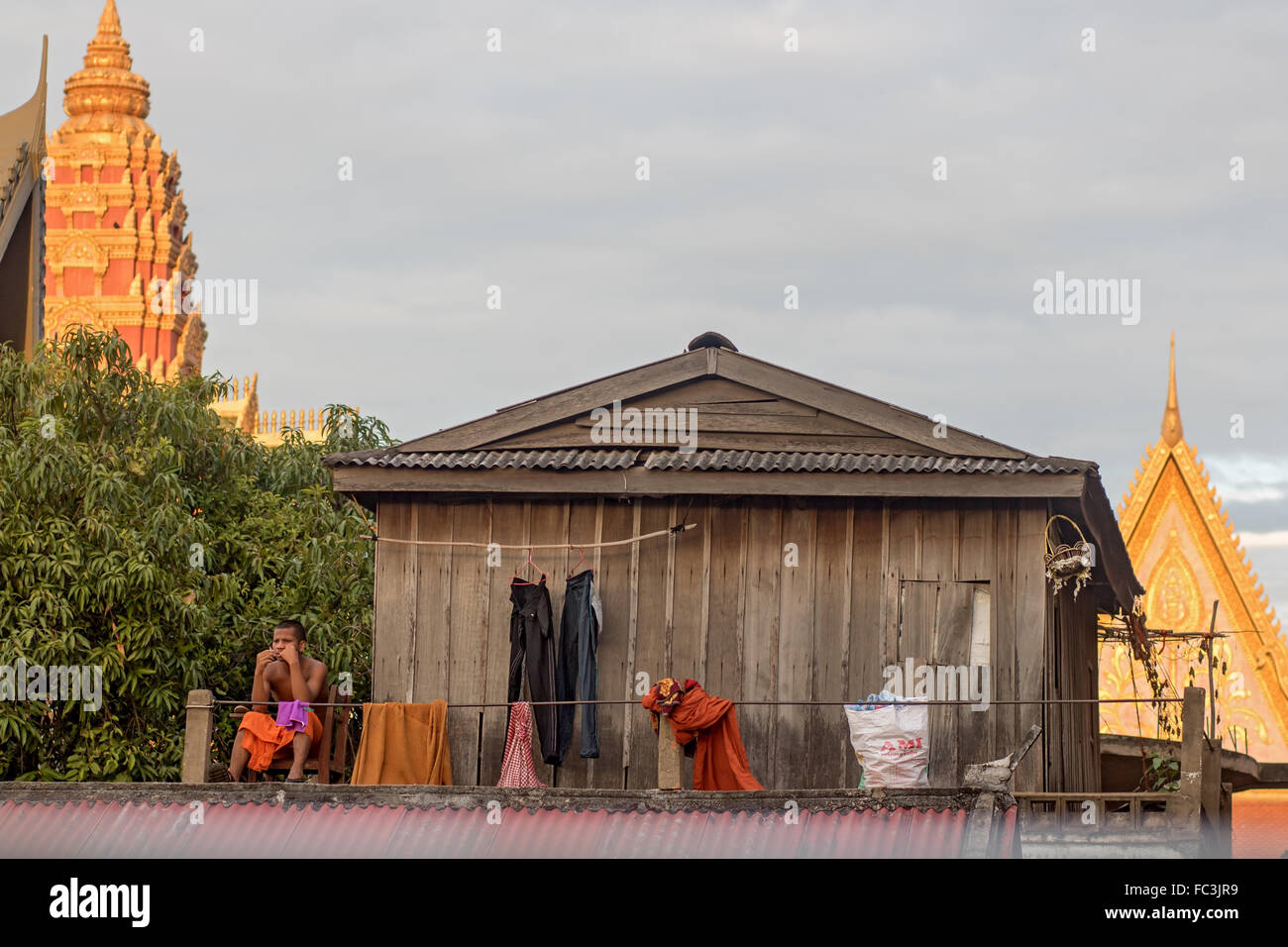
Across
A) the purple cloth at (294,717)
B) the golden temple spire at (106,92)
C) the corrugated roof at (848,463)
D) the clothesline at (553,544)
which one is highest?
the golden temple spire at (106,92)

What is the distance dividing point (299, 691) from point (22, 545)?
5116 mm

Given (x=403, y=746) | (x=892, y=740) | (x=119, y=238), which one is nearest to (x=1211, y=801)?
(x=892, y=740)

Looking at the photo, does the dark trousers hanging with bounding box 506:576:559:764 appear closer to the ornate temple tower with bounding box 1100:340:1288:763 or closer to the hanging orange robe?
the hanging orange robe

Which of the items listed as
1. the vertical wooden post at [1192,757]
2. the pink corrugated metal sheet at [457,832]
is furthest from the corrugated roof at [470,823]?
the vertical wooden post at [1192,757]

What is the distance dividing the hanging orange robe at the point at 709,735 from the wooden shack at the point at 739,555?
0.94 metres

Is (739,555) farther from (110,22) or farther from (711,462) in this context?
(110,22)

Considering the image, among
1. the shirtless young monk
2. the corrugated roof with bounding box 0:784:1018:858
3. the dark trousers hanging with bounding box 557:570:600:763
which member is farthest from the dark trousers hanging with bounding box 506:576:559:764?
the shirtless young monk

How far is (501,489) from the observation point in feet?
56.3

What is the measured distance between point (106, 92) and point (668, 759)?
4521 cm

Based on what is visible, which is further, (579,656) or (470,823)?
(579,656)

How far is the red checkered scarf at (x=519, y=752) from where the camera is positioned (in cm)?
1659

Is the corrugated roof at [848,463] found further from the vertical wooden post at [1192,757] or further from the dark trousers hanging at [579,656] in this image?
the vertical wooden post at [1192,757]

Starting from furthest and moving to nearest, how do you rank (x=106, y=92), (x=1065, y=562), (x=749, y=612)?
(x=106, y=92) < (x=749, y=612) < (x=1065, y=562)

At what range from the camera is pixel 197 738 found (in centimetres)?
1588
